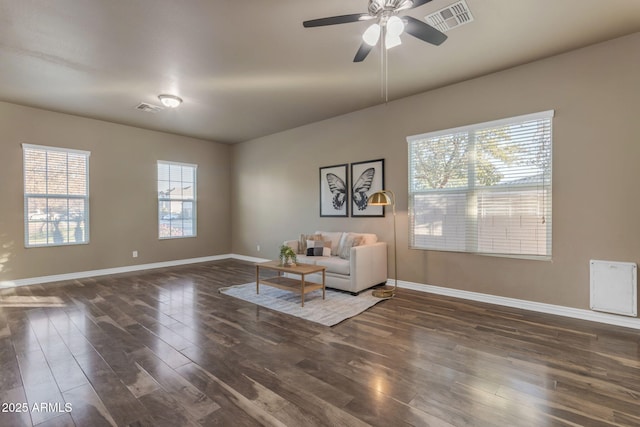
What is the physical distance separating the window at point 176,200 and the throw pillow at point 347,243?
13.4 feet

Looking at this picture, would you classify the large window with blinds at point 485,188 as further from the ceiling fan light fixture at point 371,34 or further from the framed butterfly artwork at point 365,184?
the ceiling fan light fixture at point 371,34

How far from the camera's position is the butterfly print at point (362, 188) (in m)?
5.24

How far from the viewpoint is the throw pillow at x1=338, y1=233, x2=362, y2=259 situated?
15.9 feet

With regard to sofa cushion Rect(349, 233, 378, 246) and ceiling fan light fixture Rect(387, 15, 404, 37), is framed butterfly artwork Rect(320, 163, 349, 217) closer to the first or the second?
sofa cushion Rect(349, 233, 378, 246)

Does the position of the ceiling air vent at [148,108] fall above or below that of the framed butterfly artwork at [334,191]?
above

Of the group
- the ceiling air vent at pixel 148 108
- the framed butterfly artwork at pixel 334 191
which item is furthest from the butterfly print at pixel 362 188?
the ceiling air vent at pixel 148 108

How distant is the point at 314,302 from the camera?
404cm

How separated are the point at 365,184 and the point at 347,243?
1134 millimetres

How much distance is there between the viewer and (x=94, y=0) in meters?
2.53

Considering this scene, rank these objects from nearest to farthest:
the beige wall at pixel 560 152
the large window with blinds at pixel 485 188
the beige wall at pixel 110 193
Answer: the beige wall at pixel 560 152 < the large window with blinds at pixel 485 188 < the beige wall at pixel 110 193

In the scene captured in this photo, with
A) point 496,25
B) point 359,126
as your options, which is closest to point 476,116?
point 496,25

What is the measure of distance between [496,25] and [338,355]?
3.46 m

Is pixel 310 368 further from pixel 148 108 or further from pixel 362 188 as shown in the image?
pixel 148 108

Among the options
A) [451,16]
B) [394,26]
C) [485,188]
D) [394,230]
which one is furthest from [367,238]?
[394,26]
